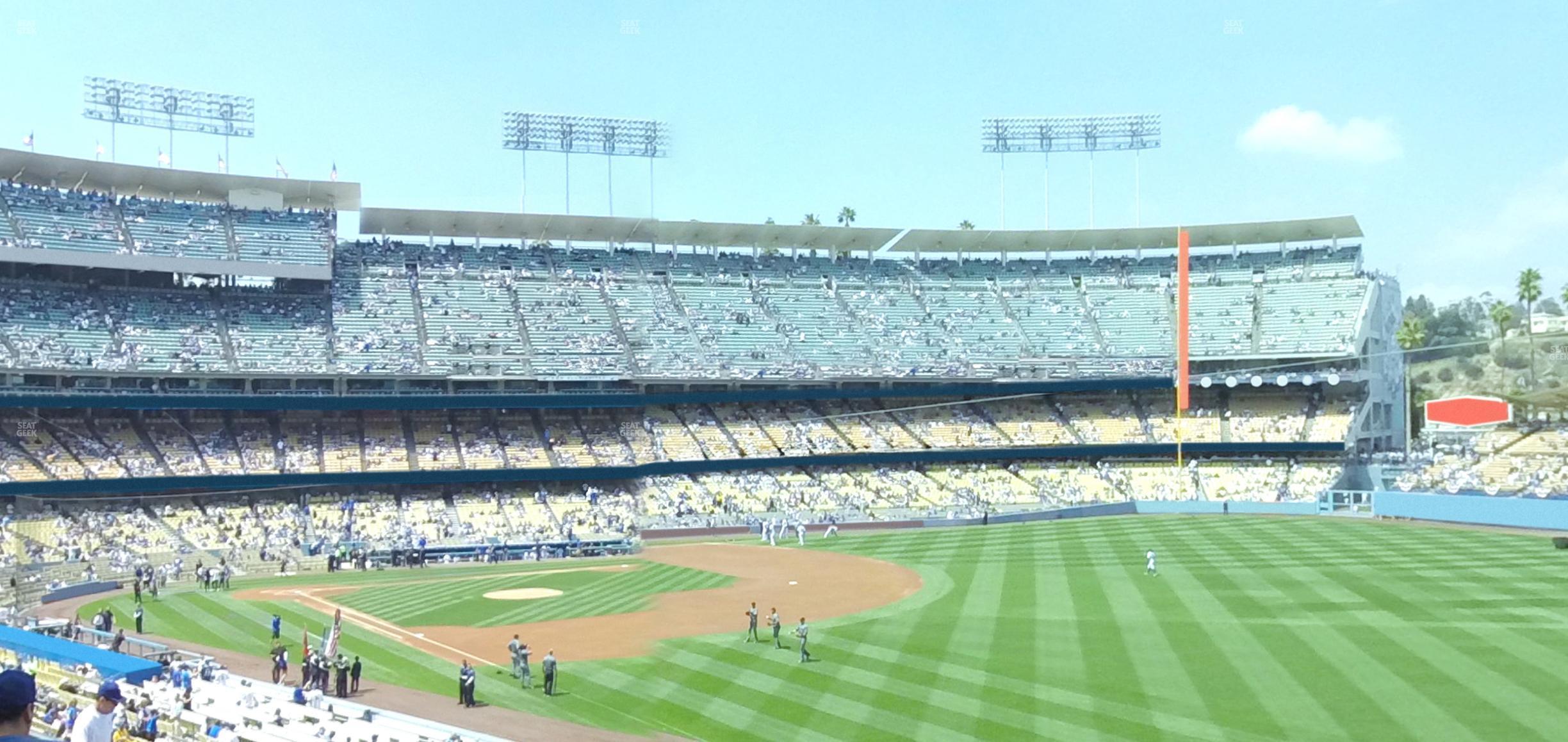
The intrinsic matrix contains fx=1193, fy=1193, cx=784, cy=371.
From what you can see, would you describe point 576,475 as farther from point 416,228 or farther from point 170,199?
point 170,199

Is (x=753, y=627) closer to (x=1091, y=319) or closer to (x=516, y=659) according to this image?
(x=516, y=659)

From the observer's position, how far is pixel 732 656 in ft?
94.2

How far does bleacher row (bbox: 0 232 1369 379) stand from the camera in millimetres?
57031

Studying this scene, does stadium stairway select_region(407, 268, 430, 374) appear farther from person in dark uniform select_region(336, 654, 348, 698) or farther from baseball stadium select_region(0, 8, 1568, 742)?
person in dark uniform select_region(336, 654, 348, 698)

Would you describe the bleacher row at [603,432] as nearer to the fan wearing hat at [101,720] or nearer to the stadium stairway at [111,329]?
the stadium stairway at [111,329]

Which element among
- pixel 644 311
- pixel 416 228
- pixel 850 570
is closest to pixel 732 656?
pixel 850 570

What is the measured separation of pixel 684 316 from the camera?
7125cm

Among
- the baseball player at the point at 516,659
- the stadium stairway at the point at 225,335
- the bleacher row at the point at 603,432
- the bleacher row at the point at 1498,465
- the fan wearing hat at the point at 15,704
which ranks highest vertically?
the stadium stairway at the point at 225,335

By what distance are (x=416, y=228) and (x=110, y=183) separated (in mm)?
15729

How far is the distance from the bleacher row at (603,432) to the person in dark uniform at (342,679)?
3071 centimetres

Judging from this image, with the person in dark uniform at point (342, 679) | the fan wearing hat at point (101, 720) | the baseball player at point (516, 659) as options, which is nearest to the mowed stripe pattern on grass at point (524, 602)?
the baseball player at point (516, 659)

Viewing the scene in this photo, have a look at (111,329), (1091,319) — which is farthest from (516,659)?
(1091,319)

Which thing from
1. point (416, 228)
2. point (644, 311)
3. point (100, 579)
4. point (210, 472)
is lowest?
point (100, 579)

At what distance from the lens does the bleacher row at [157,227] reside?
2196 inches
